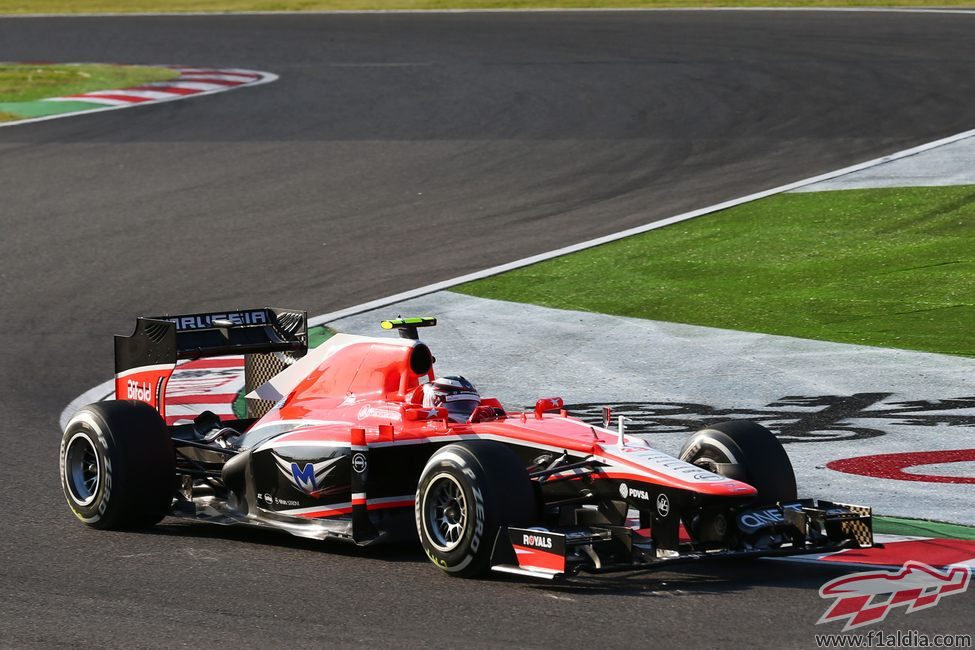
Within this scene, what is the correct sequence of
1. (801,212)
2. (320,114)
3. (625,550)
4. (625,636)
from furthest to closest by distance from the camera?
1. (320,114)
2. (801,212)
3. (625,550)
4. (625,636)

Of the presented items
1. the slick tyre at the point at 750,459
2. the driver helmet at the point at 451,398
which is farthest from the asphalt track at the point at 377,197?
the driver helmet at the point at 451,398

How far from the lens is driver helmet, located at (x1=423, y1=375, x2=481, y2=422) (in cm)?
859

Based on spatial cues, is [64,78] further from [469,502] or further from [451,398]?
[469,502]

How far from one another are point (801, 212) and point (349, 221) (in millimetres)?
5624

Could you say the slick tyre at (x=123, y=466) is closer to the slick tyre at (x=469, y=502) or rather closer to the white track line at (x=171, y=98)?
the slick tyre at (x=469, y=502)

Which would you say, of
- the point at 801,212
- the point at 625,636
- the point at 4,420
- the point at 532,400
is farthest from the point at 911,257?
the point at 625,636

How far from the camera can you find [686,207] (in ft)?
62.5

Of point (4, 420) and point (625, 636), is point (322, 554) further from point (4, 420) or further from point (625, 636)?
point (4, 420)

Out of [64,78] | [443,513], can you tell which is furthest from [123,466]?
[64,78]

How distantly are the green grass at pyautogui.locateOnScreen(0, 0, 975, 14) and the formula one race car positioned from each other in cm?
3032

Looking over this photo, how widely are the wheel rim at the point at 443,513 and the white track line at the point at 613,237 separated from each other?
671 centimetres

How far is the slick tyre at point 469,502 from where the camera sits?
7.46m

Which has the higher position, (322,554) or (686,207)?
(686,207)

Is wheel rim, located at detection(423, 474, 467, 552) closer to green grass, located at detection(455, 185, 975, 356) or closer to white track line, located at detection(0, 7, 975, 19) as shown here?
green grass, located at detection(455, 185, 975, 356)
